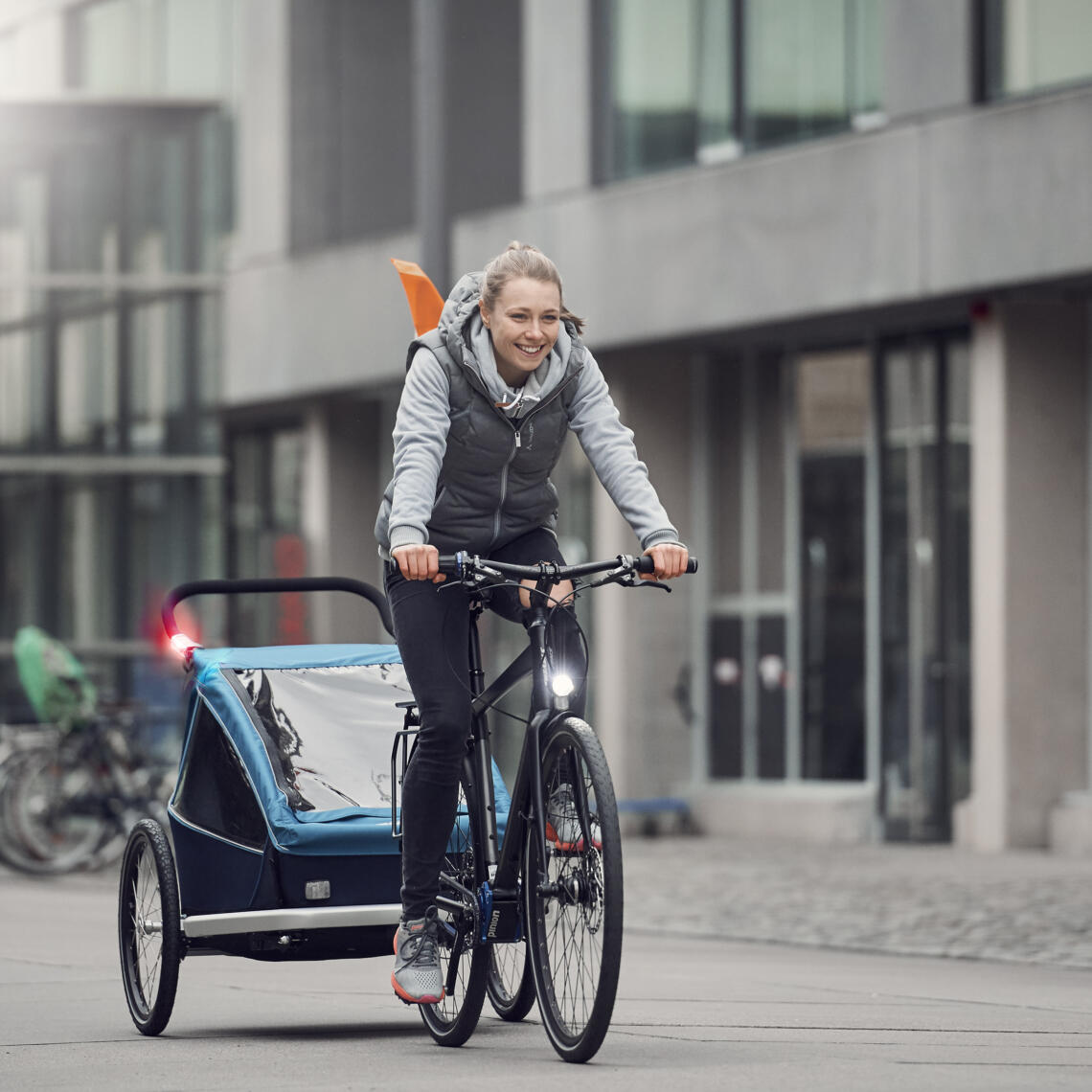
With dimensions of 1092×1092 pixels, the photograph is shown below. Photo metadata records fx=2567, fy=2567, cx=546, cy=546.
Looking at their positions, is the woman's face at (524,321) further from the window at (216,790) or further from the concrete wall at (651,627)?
the concrete wall at (651,627)

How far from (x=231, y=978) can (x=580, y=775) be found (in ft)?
11.2

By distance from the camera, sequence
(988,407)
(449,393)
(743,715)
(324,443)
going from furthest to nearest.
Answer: (324,443) < (743,715) < (988,407) < (449,393)

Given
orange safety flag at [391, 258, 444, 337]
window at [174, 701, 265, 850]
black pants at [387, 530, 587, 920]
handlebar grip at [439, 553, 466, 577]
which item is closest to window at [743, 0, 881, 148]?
orange safety flag at [391, 258, 444, 337]

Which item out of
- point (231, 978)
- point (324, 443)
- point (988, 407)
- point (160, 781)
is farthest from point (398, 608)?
point (324, 443)

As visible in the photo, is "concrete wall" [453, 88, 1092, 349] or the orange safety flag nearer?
the orange safety flag

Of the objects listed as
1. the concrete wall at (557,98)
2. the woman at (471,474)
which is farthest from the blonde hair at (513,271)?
the concrete wall at (557,98)

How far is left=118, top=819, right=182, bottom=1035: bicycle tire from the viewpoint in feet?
22.3

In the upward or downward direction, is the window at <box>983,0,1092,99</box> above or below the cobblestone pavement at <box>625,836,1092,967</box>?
A: above

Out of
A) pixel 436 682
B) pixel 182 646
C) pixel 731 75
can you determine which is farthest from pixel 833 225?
pixel 436 682

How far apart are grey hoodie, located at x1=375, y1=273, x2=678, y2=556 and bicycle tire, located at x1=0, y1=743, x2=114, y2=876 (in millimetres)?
9214

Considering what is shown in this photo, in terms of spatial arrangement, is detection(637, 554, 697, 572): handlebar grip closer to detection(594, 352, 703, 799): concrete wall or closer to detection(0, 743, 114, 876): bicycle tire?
detection(0, 743, 114, 876): bicycle tire

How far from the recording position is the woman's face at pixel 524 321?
610 centimetres

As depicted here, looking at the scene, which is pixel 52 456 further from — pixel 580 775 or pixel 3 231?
pixel 580 775

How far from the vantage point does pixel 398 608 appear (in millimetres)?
6211
